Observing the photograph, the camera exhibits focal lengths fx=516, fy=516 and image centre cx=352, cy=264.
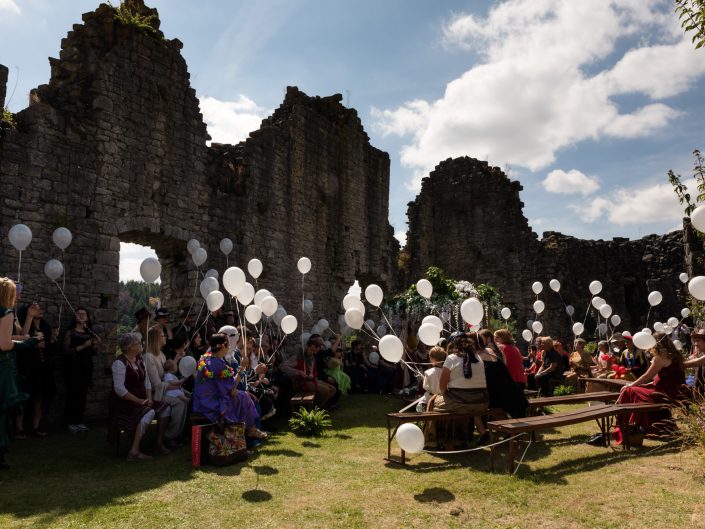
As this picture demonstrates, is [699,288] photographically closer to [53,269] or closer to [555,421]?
[555,421]

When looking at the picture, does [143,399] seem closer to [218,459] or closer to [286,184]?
[218,459]

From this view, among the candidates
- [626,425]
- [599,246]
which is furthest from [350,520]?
[599,246]

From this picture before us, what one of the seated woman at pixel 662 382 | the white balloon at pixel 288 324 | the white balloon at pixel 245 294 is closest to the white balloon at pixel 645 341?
the seated woman at pixel 662 382

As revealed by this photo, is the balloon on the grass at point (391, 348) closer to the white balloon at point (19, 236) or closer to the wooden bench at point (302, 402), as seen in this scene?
the wooden bench at point (302, 402)

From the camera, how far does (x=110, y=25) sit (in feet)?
32.1

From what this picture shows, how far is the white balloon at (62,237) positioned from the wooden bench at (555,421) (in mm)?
→ 6692

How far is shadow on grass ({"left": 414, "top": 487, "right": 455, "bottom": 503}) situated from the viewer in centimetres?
434

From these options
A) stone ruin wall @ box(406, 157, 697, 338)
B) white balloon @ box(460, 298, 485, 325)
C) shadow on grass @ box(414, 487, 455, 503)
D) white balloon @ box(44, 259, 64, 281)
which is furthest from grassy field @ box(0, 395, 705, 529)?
stone ruin wall @ box(406, 157, 697, 338)

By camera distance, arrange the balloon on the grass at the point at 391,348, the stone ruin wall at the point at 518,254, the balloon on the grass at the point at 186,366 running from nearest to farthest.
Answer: the balloon on the grass at the point at 391,348 < the balloon on the grass at the point at 186,366 < the stone ruin wall at the point at 518,254

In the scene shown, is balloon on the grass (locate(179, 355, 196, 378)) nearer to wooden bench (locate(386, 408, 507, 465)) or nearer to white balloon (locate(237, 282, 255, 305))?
white balloon (locate(237, 282, 255, 305))

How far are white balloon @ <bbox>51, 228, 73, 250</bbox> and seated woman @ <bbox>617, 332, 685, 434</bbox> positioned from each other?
821cm

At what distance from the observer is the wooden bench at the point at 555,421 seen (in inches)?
196

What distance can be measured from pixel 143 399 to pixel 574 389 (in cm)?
845

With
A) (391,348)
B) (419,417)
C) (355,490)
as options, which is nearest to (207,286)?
(391,348)
